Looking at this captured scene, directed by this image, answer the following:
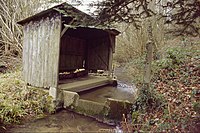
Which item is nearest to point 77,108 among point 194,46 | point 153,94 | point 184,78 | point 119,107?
point 119,107

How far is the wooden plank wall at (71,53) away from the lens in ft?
28.0

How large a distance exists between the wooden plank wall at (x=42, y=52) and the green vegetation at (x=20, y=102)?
1.26ft

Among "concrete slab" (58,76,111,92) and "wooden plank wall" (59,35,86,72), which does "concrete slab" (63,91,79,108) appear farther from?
"wooden plank wall" (59,35,86,72)

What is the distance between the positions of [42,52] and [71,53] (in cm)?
248

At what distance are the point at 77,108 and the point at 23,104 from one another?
1533mm

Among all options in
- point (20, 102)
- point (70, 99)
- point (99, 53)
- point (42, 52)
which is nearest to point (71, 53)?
point (99, 53)

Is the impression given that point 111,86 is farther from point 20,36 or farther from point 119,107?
point 20,36

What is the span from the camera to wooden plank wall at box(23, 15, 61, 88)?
625 centimetres

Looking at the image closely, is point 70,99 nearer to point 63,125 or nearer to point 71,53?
point 63,125

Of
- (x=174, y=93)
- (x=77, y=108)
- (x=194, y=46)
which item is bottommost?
(x=77, y=108)

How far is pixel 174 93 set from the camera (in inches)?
206

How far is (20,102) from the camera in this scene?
5734 millimetres

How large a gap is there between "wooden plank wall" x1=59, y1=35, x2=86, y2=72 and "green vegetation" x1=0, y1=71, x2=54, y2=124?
218 centimetres

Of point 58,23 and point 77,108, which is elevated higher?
point 58,23
